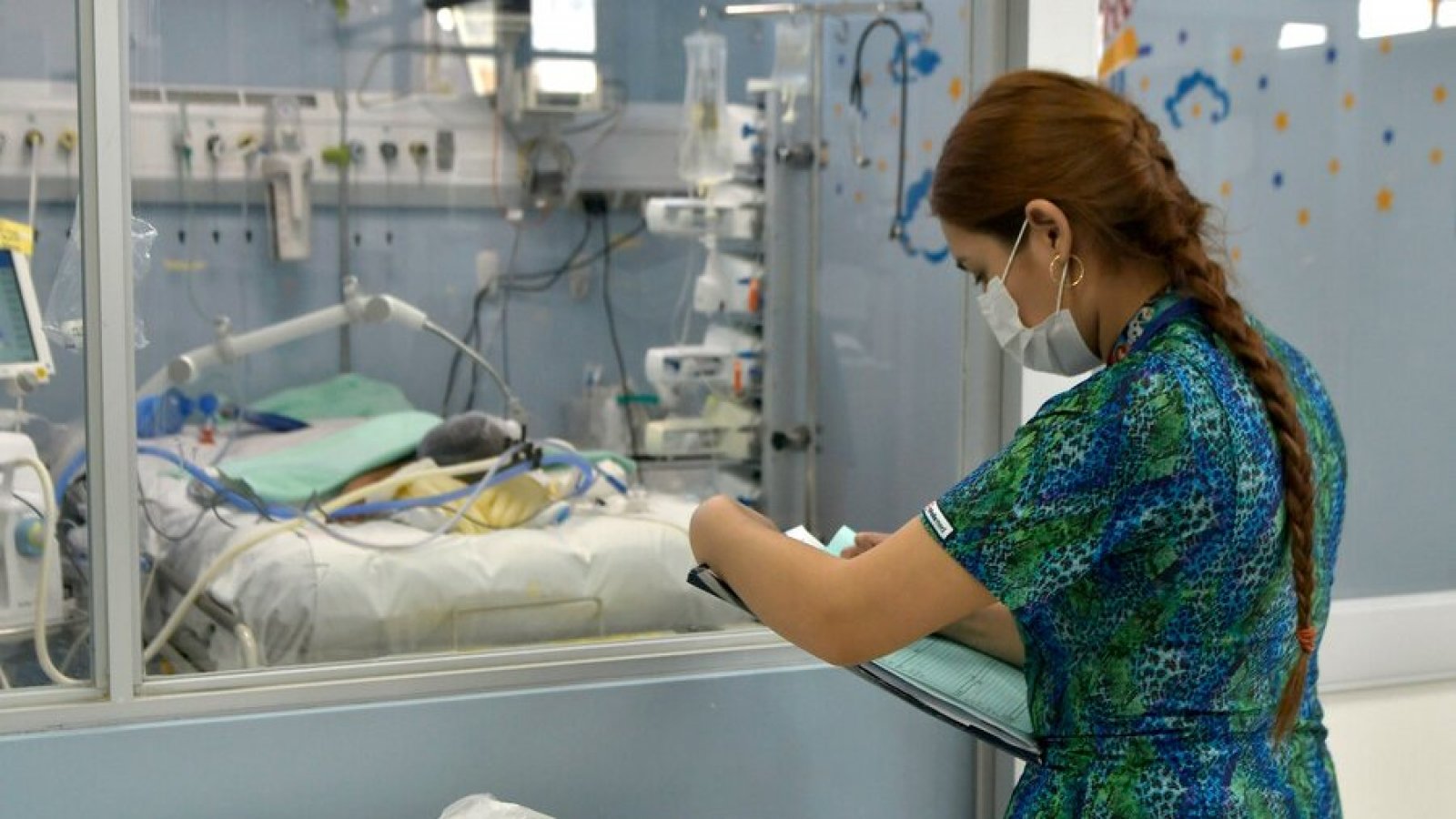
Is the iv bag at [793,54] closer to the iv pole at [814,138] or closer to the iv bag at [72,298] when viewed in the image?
the iv pole at [814,138]

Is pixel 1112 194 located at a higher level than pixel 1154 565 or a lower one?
higher

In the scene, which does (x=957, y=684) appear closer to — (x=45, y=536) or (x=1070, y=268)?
(x=1070, y=268)

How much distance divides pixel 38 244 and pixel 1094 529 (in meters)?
1.36

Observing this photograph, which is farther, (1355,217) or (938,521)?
(1355,217)

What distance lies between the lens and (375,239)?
341cm

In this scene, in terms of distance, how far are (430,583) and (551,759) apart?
0.33 m

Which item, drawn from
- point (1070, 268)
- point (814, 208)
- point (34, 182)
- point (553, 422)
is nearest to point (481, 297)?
point (553, 422)

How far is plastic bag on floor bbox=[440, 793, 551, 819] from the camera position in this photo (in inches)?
71.8

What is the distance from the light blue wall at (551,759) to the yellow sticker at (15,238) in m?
0.58

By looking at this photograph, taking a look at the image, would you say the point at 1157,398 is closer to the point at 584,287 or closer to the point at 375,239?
the point at 584,287

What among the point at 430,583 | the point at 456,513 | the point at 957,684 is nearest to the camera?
the point at 957,684

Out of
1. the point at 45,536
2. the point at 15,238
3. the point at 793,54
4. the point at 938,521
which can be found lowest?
the point at 45,536

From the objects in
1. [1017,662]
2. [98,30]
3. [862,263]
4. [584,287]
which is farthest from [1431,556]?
[98,30]

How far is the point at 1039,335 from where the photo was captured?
1.44m
